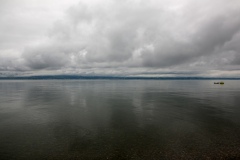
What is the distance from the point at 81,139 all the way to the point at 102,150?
4709mm

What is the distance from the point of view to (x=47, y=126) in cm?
2889

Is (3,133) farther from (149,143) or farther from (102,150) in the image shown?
(149,143)

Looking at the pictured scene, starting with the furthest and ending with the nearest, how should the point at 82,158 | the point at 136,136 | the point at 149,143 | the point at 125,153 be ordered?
the point at 136,136 → the point at 149,143 → the point at 125,153 → the point at 82,158

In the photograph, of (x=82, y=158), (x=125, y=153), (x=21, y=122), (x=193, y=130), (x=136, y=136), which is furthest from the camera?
(x=21, y=122)

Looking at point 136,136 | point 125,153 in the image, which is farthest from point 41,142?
point 136,136

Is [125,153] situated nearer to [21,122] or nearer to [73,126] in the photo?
[73,126]

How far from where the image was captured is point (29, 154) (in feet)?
61.4

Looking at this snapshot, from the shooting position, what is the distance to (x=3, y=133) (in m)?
25.4

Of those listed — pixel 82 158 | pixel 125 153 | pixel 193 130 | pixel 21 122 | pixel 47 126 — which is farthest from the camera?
pixel 21 122

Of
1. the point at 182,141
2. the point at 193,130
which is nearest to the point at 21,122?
the point at 182,141

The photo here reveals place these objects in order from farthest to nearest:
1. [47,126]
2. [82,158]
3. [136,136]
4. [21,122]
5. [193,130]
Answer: [21,122] → [47,126] → [193,130] → [136,136] → [82,158]

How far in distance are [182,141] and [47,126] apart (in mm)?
23336

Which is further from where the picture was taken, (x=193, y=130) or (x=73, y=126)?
(x=73, y=126)

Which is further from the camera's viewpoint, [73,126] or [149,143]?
[73,126]
